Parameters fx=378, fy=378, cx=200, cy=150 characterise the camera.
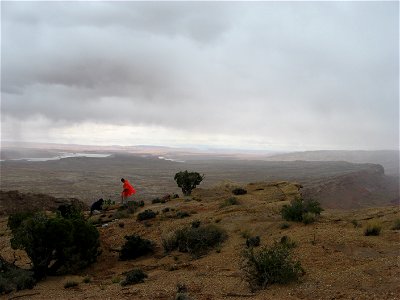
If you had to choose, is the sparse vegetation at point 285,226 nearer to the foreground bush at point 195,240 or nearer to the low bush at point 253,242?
the low bush at point 253,242

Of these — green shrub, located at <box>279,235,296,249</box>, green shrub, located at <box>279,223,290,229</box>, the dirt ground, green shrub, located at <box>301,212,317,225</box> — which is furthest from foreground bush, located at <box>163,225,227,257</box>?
green shrub, located at <box>301,212,317,225</box>

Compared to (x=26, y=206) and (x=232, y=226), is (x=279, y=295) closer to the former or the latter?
(x=232, y=226)

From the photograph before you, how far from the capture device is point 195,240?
17.4 metres

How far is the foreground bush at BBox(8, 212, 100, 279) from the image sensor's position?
15.5 m

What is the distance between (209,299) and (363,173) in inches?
3486

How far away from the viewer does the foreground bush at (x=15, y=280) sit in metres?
13.6

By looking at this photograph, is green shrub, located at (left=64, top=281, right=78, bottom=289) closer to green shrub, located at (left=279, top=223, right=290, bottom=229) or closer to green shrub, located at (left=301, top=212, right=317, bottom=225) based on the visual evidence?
green shrub, located at (left=279, top=223, right=290, bottom=229)

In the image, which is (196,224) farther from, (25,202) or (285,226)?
(25,202)

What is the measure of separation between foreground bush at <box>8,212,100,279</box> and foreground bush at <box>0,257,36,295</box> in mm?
886

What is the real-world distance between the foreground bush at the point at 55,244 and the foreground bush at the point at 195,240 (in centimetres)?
361

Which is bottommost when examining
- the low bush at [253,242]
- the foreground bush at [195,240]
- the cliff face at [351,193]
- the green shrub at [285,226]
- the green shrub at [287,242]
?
the cliff face at [351,193]

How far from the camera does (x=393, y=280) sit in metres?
10.0

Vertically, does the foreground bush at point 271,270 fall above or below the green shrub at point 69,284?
above

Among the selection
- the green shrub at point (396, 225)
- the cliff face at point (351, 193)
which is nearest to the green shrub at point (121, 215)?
the green shrub at point (396, 225)
